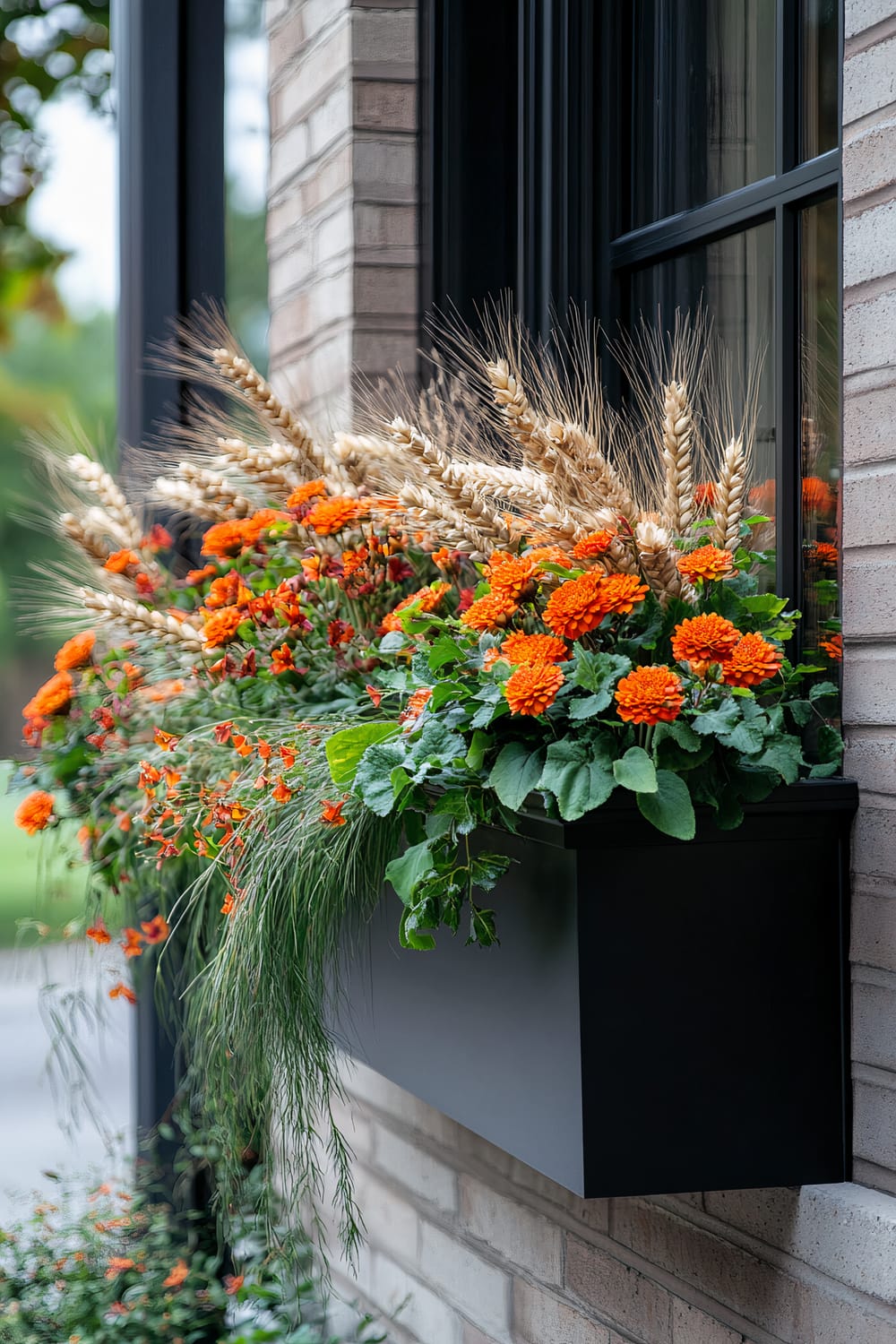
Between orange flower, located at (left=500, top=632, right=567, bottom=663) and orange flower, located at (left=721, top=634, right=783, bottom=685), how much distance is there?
0.14 meters

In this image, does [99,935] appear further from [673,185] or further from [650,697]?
[673,185]

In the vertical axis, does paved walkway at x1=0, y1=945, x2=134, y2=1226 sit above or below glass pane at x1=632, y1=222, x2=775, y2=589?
below

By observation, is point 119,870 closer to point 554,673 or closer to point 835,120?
point 554,673

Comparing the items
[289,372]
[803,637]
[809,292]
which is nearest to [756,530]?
[803,637]

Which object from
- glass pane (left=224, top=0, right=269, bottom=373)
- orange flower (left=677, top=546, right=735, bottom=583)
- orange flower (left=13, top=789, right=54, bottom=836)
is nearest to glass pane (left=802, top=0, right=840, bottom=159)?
orange flower (left=677, top=546, right=735, bottom=583)

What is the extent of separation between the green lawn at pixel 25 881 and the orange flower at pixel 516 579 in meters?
1.14

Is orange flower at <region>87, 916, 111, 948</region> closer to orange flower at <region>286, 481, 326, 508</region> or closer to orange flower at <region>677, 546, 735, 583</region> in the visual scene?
orange flower at <region>286, 481, 326, 508</region>

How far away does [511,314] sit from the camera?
6.31ft

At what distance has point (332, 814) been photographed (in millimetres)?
1226

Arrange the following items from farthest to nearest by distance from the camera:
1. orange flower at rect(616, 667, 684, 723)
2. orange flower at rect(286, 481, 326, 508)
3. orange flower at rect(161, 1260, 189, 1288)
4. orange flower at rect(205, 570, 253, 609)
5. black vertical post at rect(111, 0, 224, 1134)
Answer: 1. black vertical post at rect(111, 0, 224, 1134)
2. orange flower at rect(161, 1260, 189, 1288)
3. orange flower at rect(205, 570, 253, 609)
4. orange flower at rect(286, 481, 326, 508)
5. orange flower at rect(616, 667, 684, 723)

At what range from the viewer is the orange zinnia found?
1.06 meters

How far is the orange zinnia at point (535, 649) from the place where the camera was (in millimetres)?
1058

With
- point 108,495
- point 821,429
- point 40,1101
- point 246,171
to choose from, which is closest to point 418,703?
point 821,429

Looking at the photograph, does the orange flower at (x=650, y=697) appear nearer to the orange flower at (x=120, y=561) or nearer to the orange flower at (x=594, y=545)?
the orange flower at (x=594, y=545)
